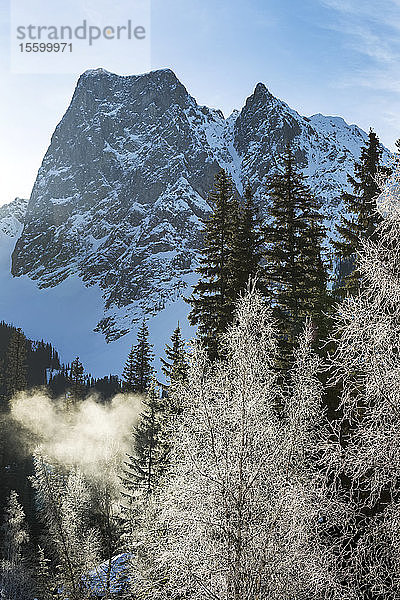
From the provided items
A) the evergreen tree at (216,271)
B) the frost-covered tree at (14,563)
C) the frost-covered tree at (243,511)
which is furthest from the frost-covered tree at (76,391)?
the frost-covered tree at (243,511)

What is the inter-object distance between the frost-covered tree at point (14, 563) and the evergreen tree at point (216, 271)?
2347cm

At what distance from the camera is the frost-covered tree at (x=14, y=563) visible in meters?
31.7

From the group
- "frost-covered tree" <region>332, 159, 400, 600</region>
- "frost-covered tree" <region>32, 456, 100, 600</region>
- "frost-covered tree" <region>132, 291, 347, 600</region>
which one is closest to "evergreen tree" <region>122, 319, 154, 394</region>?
"frost-covered tree" <region>32, 456, 100, 600</region>

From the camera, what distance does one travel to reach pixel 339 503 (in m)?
6.90

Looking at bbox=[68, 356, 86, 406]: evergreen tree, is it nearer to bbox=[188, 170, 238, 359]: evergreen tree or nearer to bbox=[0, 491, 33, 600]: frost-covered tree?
bbox=[0, 491, 33, 600]: frost-covered tree

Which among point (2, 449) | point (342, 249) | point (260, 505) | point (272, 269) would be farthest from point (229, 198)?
point (2, 449)

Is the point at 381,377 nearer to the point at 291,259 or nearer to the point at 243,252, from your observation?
the point at 243,252

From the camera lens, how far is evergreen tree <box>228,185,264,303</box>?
61.7ft

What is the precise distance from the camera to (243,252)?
19203mm

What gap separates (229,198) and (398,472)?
16047mm

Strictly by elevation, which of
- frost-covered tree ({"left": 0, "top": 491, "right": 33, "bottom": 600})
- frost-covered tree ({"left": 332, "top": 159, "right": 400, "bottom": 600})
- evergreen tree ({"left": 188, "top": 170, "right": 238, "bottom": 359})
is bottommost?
frost-covered tree ({"left": 0, "top": 491, "right": 33, "bottom": 600})

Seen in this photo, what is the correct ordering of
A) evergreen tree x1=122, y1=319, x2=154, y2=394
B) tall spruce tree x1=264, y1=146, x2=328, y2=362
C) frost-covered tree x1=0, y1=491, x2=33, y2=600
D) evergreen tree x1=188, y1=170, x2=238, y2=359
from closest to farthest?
tall spruce tree x1=264, y1=146, x2=328, y2=362 → evergreen tree x1=188, y1=170, x2=238, y2=359 → frost-covered tree x1=0, y1=491, x2=33, y2=600 → evergreen tree x1=122, y1=319, x2=154, y2=394

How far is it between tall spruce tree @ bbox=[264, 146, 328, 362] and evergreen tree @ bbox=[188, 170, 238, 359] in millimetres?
1705

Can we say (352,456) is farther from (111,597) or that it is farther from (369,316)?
(111,597)
